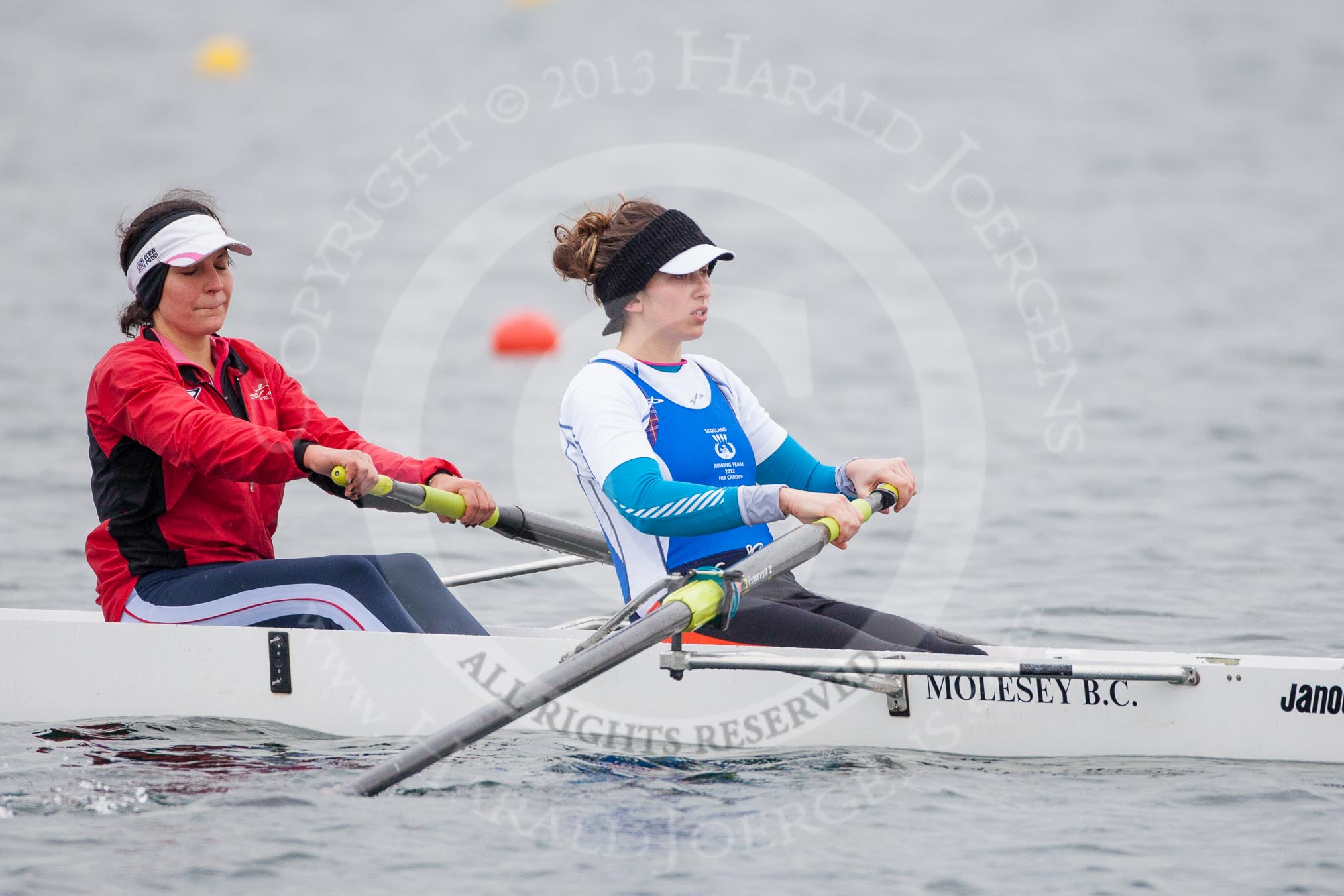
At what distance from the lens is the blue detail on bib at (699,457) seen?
480 centimetres

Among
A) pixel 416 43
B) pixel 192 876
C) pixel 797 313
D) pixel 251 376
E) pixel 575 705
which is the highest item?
pixel 416 43

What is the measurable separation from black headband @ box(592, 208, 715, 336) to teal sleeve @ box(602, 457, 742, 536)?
1.91 ft

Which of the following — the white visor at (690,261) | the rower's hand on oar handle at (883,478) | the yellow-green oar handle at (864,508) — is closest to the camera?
the yellow-green oar handle at (864,508)

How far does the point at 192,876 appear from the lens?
4.09 metres

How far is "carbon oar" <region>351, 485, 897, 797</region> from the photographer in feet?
14.3

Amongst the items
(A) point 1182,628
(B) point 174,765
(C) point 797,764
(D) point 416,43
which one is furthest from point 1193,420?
(D) point 416,43

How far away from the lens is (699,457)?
4840 millimetres

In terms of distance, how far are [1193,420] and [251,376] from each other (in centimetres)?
861

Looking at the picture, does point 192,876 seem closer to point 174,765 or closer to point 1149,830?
point 174,765

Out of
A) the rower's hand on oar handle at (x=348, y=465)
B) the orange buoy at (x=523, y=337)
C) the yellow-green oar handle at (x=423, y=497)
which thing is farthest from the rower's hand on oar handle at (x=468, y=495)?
the orange buoy at (x=523, y=337)

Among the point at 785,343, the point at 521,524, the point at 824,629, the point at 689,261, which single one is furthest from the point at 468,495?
the point at 785,343

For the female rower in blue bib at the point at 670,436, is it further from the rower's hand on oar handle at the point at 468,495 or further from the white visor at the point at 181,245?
the white visor at the point at 181,245

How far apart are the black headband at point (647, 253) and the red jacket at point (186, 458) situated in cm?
98

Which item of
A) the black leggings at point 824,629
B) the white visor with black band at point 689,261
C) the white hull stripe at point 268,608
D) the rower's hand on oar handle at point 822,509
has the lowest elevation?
the black leggings at point 824,629
